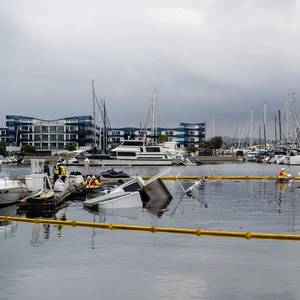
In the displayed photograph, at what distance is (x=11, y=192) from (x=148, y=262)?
1386 centimetres

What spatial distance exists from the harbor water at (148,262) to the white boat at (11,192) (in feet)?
18.9

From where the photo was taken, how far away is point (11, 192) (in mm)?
24688

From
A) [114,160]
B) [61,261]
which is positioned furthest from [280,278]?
[114,160]

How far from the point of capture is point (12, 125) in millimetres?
165875

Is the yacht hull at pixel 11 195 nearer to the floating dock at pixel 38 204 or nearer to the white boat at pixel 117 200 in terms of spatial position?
the floating dock at pixel 38 204

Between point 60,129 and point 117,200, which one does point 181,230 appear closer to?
point 117,200

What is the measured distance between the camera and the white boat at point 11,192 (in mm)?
24375

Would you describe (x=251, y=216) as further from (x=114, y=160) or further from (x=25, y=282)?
(x=114, y=160)

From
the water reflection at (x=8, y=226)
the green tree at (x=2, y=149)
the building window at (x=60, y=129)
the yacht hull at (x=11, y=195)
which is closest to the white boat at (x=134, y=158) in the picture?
the yacht hull at (x=11, y=195)

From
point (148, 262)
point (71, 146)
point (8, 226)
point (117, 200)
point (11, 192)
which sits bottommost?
point (148, 262)

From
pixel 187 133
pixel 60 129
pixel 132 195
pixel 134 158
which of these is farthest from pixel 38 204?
pixel 187 133

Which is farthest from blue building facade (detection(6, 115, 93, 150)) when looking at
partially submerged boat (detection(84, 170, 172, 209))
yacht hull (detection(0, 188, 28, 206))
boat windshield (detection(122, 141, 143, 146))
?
yacht hull (detection(0, 188, 28, 206))

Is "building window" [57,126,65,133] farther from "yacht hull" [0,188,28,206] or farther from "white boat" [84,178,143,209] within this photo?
"white boat" [84,178,143,209]

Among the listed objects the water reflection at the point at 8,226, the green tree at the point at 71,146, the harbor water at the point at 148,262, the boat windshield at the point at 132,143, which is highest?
the green tree at the point at 71,146
